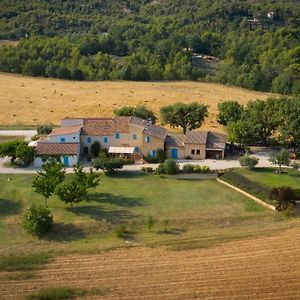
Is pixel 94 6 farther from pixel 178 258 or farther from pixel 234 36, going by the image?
pixel 178 258

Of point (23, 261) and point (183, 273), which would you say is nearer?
point (183, 273)

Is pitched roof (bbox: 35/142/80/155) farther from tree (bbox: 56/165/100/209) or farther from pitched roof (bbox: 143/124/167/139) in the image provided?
tree (bbox: 56/165/100/209)

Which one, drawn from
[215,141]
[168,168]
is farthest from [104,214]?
[215,141]

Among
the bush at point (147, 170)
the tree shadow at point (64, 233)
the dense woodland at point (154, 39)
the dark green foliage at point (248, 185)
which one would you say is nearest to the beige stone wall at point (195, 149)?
the bush at point (147, 170)

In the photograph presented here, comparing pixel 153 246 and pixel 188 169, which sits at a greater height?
pixel 188 169

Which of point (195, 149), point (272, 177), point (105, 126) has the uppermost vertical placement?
point (105, 126)

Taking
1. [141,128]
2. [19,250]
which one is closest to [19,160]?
[141,128]

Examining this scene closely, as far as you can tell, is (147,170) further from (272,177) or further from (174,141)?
(272,177)
